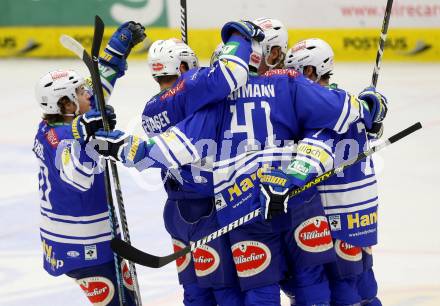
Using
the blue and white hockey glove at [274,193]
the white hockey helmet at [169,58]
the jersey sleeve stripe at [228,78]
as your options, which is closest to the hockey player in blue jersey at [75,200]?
the white hockey helmet at [169,58]

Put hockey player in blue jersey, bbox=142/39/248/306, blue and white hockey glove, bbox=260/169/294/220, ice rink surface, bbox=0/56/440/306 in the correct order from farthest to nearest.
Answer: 1. ice rink surface, bbox=0/56/440/306
2. hockey player in blue jersey, bbox=142/39/248/306
3. blue and white hockey glove, bbox=260/169/294/220

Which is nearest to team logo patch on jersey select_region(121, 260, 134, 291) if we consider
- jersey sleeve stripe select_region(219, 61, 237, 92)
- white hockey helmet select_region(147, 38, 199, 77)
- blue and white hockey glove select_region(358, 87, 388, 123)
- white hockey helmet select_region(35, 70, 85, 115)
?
white hockey helmet select_region(35, 70, 85, 115)

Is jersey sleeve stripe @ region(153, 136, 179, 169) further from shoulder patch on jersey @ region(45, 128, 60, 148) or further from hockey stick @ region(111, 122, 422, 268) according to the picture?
shoulder patch on jersey @ region(45, 128, 60, 148)

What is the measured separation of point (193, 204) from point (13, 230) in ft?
8.26

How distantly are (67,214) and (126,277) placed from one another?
14.8 inches

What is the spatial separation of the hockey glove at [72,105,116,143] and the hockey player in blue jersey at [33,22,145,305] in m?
0.26

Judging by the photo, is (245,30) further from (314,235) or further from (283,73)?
(314,235)

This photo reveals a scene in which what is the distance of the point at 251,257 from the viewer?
3682mm

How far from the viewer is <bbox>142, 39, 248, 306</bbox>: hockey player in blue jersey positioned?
12.2 feet

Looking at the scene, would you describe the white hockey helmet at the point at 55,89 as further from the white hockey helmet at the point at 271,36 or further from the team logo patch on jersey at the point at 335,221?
the team logo patch on jersey at the point at 335,221

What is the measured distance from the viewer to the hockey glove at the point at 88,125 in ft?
11.8

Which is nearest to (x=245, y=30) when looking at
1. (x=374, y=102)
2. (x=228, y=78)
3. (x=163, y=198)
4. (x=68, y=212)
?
(x=228, y=78)

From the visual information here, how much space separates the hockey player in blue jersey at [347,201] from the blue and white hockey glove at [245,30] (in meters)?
0.52

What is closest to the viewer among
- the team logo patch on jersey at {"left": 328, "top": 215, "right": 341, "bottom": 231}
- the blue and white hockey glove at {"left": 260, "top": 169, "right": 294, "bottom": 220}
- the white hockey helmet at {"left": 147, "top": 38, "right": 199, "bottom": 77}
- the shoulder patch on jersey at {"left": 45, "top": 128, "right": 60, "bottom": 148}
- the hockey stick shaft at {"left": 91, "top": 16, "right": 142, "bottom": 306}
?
the blue and white hockey glove at {"left": 260, "top": 169, "right": 294, "bottom": 220}
